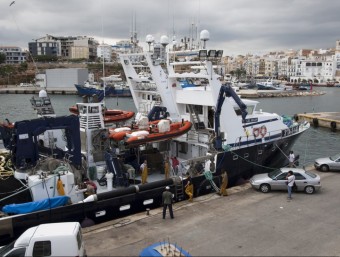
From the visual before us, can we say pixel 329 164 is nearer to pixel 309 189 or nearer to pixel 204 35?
pixel 309 189

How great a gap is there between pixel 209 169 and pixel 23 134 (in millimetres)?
7247

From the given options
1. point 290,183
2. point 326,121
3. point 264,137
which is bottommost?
point 326,121

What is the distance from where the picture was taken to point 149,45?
18.9 m

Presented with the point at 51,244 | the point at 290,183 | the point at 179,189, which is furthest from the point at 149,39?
the point at 51,244

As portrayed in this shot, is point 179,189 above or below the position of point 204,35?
below

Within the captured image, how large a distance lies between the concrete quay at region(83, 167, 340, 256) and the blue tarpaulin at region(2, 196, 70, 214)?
1.22 m

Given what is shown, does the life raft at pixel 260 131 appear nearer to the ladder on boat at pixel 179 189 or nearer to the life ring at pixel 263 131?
the life ring at pixel 263 131

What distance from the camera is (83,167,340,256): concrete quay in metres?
9.97

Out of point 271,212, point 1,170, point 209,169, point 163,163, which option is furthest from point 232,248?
point 1,170

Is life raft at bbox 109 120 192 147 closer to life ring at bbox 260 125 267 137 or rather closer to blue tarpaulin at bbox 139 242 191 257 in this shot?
life ring at bbox 260 125 267 137

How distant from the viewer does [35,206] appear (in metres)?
11.1

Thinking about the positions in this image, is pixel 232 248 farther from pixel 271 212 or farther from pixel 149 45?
pixel 149 45

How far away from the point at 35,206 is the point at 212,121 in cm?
911

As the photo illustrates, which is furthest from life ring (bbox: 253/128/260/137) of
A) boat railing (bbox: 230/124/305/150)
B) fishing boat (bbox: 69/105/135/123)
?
fishing boat (bbox: 69/105/135/123)
